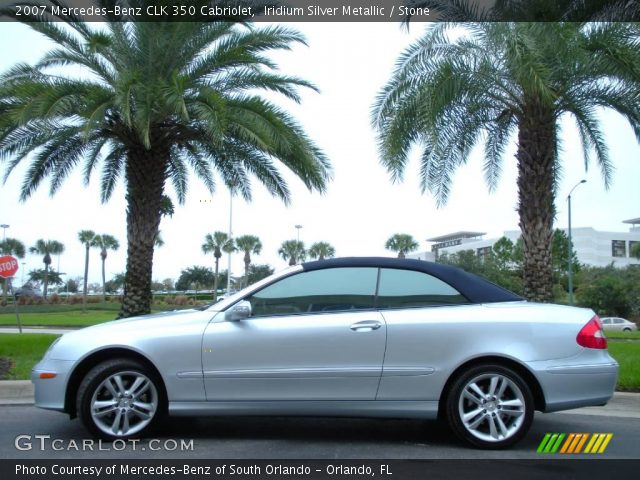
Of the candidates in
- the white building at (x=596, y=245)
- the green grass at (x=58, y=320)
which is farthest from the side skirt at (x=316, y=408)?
the white building at (x=596, y=245)

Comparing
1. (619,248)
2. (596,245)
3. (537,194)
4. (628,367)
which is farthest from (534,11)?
(619,248)

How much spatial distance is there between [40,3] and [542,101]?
9.68 meters

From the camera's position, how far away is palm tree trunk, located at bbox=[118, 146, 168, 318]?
13484 mm

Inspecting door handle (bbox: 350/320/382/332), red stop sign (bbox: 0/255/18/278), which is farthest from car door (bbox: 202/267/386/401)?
red stop sign (bbox: 0/255/18/278)

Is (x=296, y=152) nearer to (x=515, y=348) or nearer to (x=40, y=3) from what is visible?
(x=40, y=3)

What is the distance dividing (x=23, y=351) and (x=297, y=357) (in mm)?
6440

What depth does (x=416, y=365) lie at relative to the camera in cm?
520

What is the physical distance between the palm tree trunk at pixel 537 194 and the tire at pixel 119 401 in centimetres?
834

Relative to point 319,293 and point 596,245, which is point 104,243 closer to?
point 596,245

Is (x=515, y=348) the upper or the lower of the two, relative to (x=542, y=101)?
lower

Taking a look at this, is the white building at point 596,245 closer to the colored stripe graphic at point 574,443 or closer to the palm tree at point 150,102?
the palm tree at point 150,102

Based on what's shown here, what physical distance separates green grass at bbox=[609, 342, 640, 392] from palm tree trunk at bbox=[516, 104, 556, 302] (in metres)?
1.73

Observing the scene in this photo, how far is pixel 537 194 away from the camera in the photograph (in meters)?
11.7
